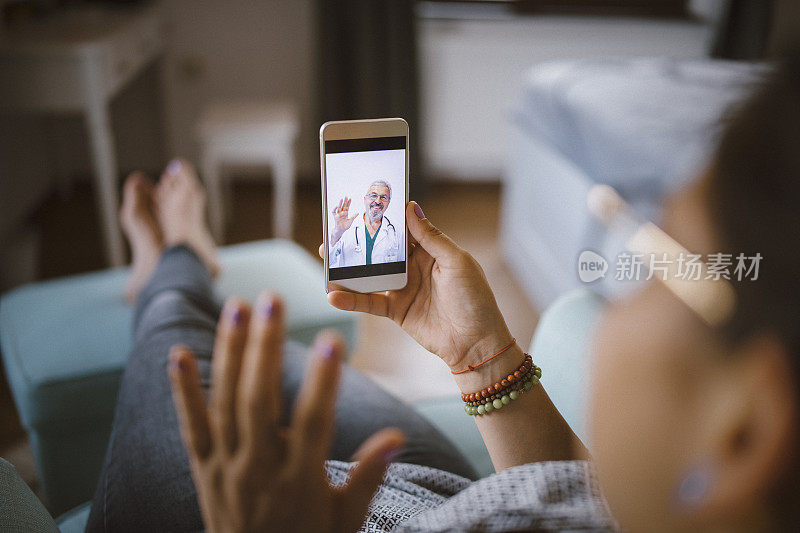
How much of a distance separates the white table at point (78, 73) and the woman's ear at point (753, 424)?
1877 millimetres

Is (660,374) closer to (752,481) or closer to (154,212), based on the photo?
(752,481)

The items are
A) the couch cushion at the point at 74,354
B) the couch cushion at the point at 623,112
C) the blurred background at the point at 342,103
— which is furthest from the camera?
the blurred background at the point at 342,103

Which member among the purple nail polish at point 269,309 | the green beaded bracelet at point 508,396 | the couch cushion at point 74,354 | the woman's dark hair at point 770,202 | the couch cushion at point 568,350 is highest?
the woman's dark hair at point 770,202

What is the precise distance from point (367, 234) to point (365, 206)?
27 millimetres

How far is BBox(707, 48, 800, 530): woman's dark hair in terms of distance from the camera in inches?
9.9

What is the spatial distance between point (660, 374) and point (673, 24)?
290cm

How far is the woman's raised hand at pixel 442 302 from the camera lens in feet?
1.61

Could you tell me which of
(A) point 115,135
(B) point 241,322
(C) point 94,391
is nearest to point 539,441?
(B) point 241,322

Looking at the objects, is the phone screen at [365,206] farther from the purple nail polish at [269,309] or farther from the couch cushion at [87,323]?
the couch cushion at [87,323]

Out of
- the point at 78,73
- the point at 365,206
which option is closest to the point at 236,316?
the point at 365,206

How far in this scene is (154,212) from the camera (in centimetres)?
145


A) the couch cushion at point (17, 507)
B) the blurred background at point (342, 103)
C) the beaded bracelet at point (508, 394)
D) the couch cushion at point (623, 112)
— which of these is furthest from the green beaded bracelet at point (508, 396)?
the blurred background at point (342, 103)

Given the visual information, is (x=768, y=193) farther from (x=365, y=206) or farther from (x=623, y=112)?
(x=623, y=112)

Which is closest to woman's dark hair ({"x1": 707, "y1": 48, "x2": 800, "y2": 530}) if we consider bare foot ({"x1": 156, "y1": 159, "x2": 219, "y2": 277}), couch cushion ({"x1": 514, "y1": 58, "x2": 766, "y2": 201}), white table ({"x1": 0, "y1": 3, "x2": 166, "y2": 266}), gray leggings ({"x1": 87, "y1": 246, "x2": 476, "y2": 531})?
gray leggings ({"x1": 87, "y1": 246, "x2": 476, "y2": 531})
